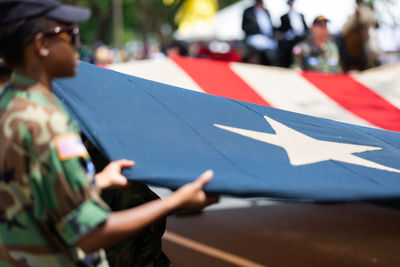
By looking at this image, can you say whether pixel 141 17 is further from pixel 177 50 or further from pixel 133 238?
pixel 133 238

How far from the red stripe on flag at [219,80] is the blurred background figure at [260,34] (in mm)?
2561

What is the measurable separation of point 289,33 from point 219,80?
320 centimetres

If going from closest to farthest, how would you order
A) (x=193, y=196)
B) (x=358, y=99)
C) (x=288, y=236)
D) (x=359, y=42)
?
(x=193, y=196)
(x=358, y=99)
(x=288, y=236)
(x=359, y=42)

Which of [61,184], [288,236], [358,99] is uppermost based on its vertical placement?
[61,184]

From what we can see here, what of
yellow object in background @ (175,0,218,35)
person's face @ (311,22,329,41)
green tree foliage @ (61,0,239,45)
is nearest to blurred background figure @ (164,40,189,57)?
person's face @ (311,22,329,41)

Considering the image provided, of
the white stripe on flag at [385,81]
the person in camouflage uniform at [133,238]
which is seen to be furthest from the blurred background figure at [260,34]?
the person in camouflage uniform at [133,238]

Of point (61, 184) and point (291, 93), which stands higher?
point (61, 184)

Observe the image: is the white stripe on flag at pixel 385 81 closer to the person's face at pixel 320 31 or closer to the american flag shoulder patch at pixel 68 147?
the person's face at pixel 320 31

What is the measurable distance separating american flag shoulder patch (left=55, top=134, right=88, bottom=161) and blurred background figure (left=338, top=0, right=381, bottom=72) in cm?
619

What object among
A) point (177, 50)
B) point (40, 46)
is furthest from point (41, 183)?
point (177, 50)

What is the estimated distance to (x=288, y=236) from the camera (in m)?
5.59

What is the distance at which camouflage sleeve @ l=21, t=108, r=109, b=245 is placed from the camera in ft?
4.74

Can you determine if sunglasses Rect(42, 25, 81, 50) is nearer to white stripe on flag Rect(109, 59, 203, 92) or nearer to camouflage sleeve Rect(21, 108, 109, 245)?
camouflage sleeve Rect(21, 108, 109, 245)

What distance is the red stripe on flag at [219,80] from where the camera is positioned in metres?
4.35
